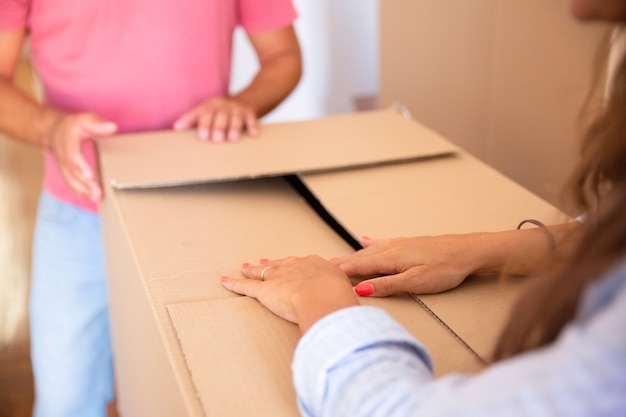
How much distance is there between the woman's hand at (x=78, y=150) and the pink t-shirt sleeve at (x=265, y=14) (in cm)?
34

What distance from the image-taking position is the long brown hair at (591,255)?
34 cm

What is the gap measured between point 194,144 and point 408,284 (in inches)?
15.0

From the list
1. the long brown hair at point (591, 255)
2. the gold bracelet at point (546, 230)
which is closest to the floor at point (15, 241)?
the gold bracelet at point (546, 230)

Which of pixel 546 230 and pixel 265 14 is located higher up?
pixel 265 14

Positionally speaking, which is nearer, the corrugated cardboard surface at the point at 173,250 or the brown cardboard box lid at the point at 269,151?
the corrugated cardboard surface at the point at 173,250

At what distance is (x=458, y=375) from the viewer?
38 centimetres

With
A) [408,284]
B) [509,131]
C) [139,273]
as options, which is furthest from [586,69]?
[139,273]

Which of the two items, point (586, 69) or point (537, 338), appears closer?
point (537, 338)

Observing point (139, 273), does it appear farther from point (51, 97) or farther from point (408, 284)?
point (51, 97)

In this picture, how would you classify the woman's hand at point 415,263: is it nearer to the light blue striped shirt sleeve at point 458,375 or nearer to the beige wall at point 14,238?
the light blue striped shirt sleeve at point 458,375

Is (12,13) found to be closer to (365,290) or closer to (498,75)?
(365,290)

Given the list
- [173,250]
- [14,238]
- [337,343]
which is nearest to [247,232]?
[173,250]

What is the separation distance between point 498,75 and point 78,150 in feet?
2.25

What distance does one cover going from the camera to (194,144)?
2.85ft
